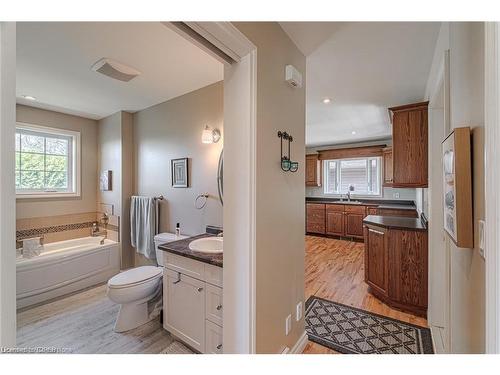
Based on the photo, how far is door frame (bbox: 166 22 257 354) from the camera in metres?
1.18

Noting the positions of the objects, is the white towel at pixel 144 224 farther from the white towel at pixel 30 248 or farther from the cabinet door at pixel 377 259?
the cabinet door at pixel 377 259

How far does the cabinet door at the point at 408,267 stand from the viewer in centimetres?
220

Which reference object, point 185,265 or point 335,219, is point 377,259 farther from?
point 335,219

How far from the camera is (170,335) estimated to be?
195 cm

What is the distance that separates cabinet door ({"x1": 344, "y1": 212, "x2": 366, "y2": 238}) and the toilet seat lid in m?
4.38

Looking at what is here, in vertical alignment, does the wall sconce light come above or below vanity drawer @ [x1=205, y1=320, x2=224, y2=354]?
above

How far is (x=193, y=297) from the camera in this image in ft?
5.44

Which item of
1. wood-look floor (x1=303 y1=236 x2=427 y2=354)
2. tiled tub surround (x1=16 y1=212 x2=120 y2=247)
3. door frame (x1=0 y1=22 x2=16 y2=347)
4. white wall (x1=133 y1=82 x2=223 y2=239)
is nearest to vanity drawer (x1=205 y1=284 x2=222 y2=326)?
wood-look floor (x1=303 y1=236 x2=427 y2=354)

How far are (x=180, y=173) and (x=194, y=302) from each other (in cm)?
157

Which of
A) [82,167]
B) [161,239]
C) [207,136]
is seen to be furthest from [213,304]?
[82,167]

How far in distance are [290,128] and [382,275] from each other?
2.03 m

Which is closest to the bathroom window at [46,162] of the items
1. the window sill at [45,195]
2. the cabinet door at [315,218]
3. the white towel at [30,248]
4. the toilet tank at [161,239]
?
the window sill at [45,195]

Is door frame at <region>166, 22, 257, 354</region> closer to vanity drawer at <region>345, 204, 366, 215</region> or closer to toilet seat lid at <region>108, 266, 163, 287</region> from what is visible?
toilet seat lid at <region>108, 266, 163, 287</region>
